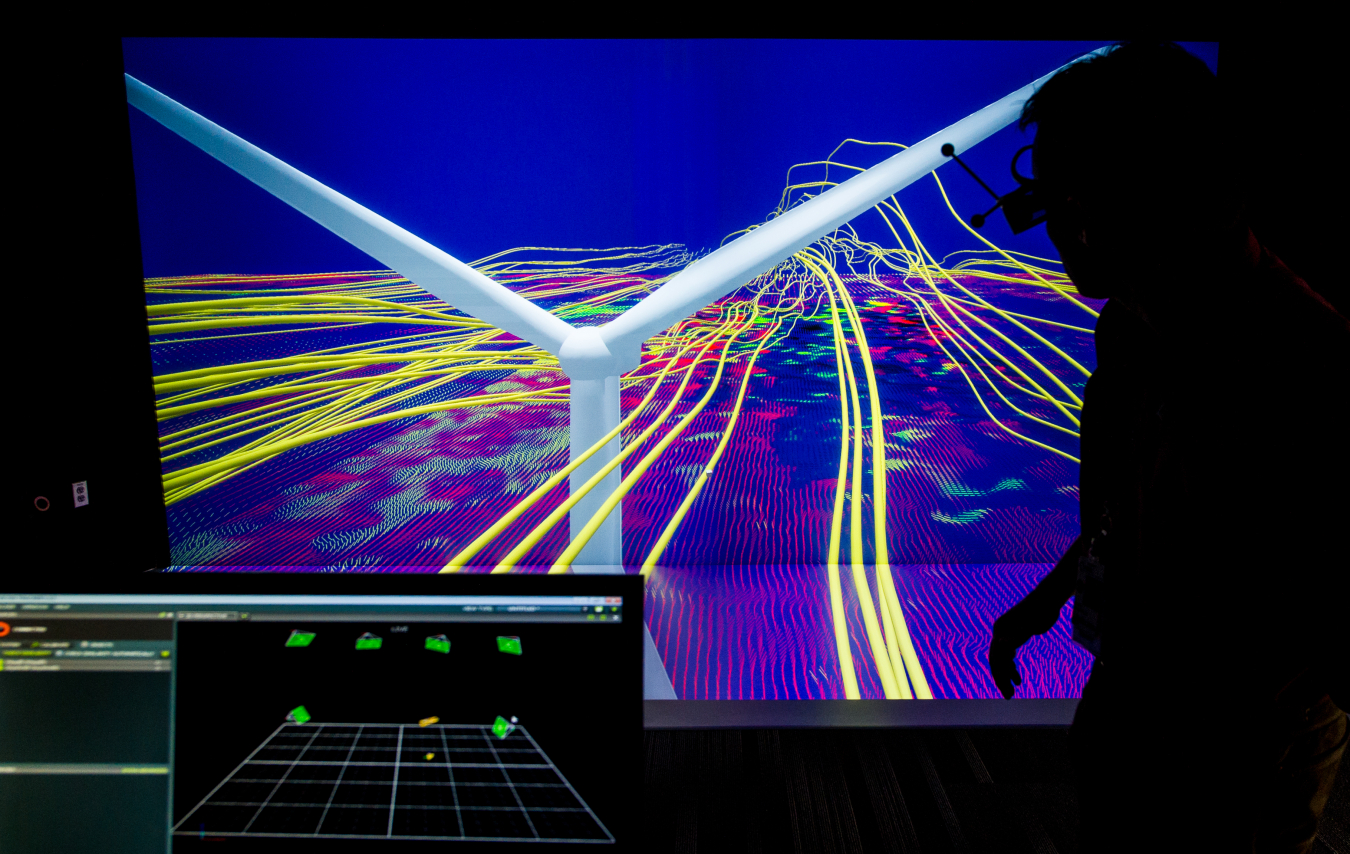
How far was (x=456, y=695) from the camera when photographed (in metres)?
0.51

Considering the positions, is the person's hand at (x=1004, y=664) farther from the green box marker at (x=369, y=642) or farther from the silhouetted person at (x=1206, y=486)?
the green box marker at (x=369, y=642)

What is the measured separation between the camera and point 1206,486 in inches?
26.7

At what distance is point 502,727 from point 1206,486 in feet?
2.55

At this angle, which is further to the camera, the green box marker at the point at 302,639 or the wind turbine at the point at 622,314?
the wind turbine at the point at 622,314

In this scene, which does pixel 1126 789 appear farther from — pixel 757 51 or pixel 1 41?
pixel 1 41

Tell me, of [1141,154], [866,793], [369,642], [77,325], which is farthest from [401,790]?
[77,325]

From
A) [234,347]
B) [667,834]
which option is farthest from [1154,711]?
[234,347]

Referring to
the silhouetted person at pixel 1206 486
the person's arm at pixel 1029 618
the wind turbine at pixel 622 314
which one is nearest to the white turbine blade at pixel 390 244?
the wind turbine at pixel 622 314

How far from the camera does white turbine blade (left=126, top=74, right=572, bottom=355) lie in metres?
2.64

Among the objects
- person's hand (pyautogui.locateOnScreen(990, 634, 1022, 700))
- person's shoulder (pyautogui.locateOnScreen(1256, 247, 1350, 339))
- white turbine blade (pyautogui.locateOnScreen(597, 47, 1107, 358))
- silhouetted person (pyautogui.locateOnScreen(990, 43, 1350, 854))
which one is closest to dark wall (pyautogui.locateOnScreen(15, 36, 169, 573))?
white turbine blade (pyautogui.locateOnScreen(597, 47, 1107, 358))

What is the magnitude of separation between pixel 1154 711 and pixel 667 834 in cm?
59

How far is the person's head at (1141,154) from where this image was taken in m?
0.66

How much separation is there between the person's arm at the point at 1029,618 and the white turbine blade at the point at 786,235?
1862 millimetres

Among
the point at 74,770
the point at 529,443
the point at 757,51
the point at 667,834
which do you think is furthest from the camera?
the point at 529,443
